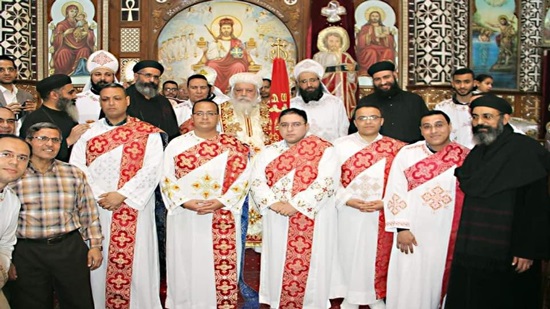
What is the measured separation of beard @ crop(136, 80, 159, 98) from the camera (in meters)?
5.75

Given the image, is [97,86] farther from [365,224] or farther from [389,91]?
[365,224]

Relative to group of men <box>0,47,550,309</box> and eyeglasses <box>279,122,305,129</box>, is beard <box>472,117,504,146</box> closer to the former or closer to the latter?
group of men <box>0,47,550,309</box>

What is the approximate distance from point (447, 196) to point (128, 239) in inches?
96.0

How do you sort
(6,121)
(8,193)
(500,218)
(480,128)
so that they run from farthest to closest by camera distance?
(6,121), (480,128), (500,218), (8,193)

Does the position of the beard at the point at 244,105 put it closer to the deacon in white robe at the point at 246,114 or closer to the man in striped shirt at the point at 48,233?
the deacon in white robe at the point at 246,114

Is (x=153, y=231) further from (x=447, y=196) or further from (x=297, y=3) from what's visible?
(x=297, y=3)

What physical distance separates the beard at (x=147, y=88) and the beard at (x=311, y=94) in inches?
61.5

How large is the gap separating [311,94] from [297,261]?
7.25ft

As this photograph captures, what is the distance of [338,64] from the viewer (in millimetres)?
7809

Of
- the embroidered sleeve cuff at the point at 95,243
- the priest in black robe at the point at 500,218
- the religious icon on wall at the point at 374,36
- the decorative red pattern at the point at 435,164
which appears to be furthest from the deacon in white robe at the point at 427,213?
the religious icon on wall at the point at 374,36

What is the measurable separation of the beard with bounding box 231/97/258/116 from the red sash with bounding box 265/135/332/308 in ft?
4.07

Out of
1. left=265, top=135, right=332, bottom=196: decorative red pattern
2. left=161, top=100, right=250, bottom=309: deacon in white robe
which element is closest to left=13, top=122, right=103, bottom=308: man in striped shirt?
left=161, top=100, right=250, bottom=309: deacon in white robe

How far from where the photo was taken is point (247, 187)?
4.77 m

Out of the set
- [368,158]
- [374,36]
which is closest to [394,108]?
[368,158]
